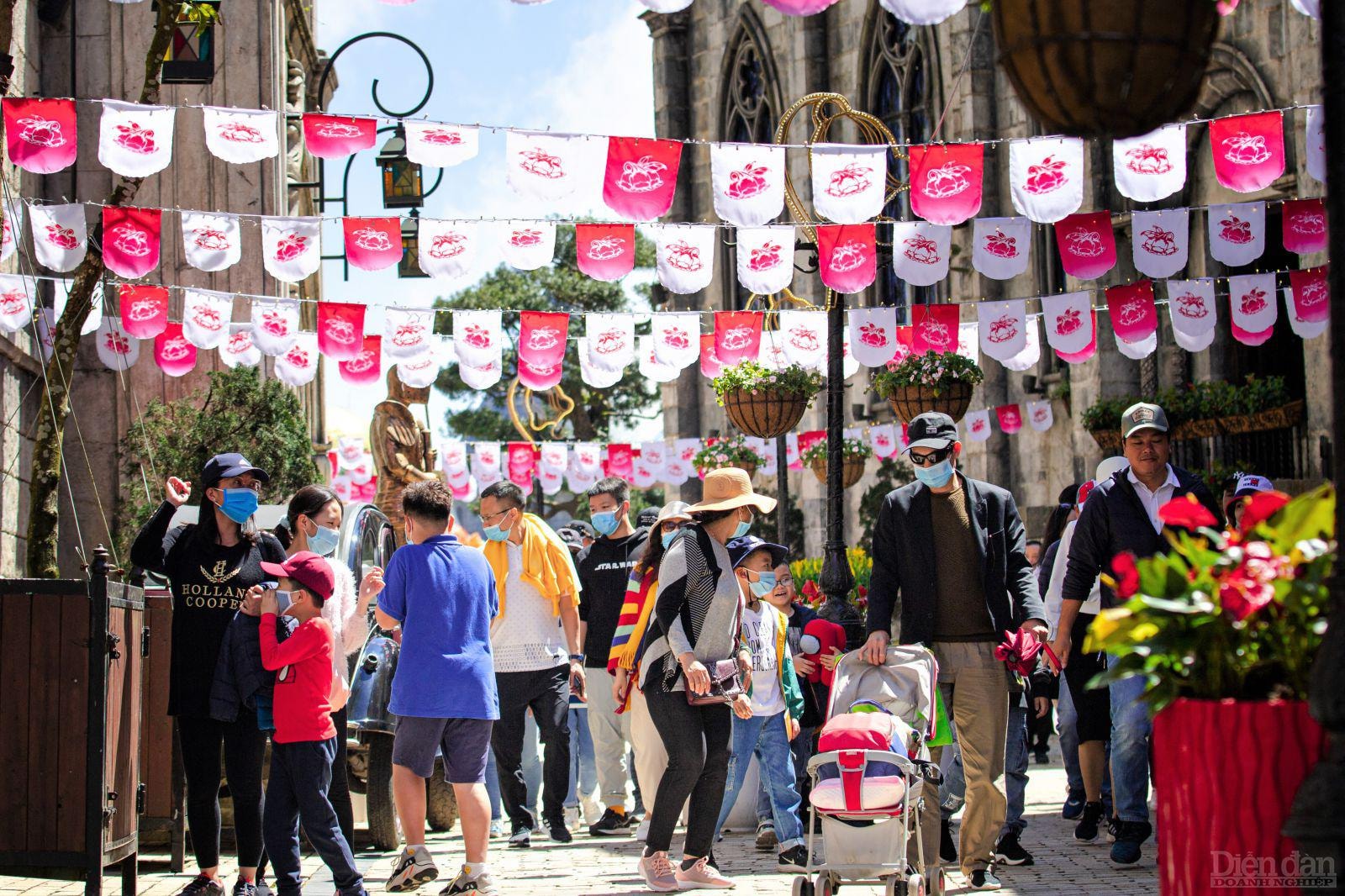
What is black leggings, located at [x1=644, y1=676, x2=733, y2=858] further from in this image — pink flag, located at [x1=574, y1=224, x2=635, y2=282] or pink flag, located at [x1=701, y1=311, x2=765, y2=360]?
pink flag, located at [x1=701, y1=311, x2=765, y2=360]

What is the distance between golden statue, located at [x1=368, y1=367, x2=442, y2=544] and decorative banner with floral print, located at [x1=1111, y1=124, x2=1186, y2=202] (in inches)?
258

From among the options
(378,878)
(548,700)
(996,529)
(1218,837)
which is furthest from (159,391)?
(1218,837)

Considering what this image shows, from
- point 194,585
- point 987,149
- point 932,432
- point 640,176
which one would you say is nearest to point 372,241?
point 640,176

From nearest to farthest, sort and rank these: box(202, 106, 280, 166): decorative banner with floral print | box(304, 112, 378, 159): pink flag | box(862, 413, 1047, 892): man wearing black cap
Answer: box(862, 413, 1047, 892): man wearing black cap < box(202, 106, 280, 166): decorative banner with floral print < box(304, 112, 378, 159): pink flag

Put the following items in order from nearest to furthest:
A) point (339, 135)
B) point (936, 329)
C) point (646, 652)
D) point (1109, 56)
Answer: point (1109, 56)
point (646, 652)
point (339, 135)
point (936, 329)

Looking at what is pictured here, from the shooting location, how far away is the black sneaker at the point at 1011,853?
8273 mm

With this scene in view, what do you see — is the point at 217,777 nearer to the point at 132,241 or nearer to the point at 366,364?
Answer: the point at 132,241

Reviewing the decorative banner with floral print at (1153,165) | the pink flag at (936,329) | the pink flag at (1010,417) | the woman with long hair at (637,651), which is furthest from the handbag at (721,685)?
the pink flag at (1010,417)

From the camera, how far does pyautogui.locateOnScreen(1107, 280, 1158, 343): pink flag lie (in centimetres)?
1603

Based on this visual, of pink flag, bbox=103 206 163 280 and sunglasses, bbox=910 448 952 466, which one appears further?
pink flag, bbox=103 206 163 280

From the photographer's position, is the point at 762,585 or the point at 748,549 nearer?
the point at 748,549

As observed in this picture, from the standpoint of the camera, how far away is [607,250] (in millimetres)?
15219

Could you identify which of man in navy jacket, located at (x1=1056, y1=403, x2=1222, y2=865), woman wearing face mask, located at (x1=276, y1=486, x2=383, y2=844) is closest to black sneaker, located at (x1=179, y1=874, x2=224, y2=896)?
woman wearing face mask, located at (x1=276, y1=486, x2=383, y2=844)

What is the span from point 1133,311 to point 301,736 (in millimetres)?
11317
